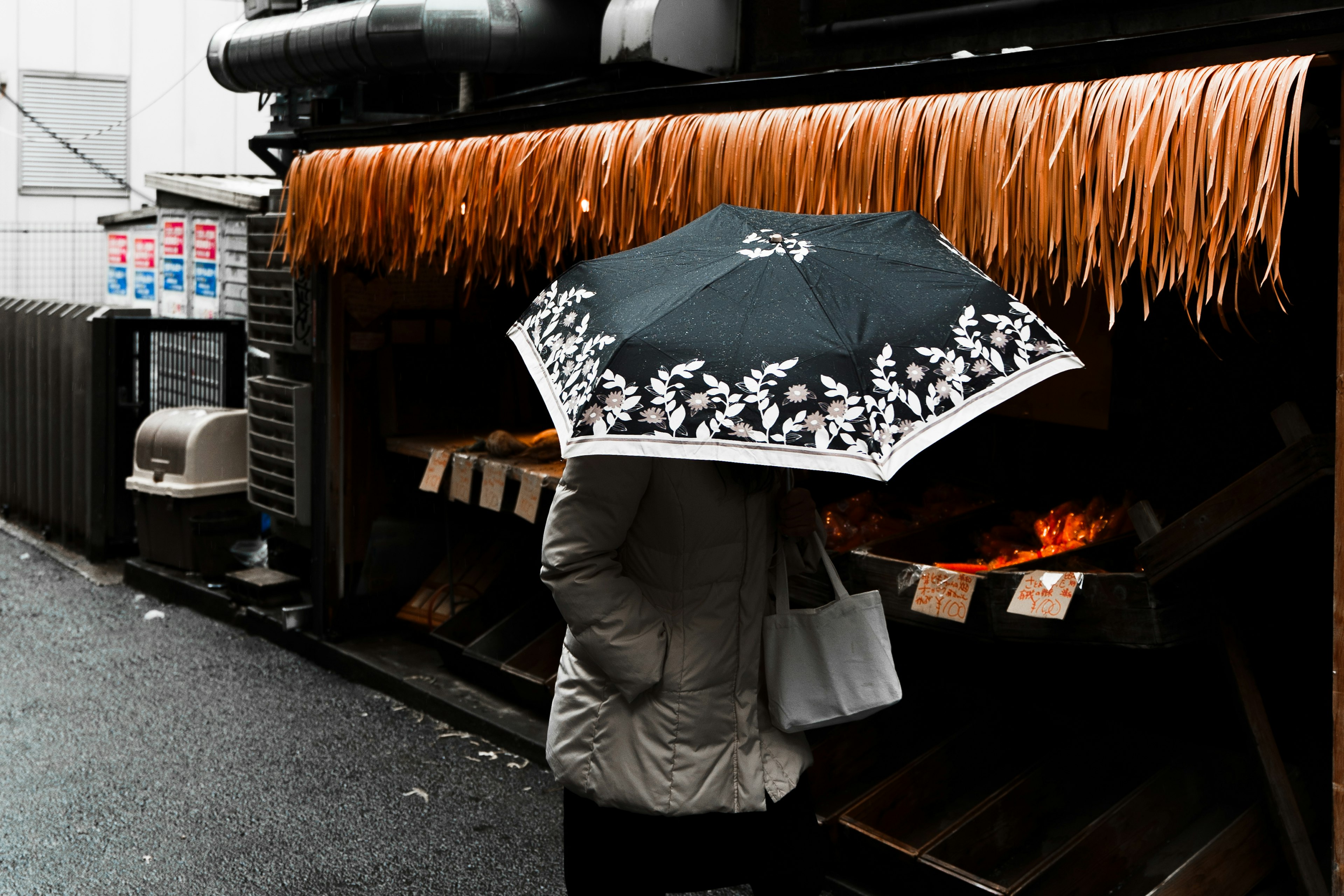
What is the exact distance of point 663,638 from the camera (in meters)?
3.03

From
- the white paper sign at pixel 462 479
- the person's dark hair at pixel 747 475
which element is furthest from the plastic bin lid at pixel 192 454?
the person's dark hair at pixel 747 475

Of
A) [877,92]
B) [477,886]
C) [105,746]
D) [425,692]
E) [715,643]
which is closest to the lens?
[715,643]

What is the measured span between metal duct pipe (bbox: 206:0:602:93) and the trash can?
2.56 metres

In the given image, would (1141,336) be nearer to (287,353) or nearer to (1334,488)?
(1334,488)

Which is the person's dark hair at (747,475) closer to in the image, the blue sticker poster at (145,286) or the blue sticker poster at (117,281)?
the blue sticker poster at (145,286)

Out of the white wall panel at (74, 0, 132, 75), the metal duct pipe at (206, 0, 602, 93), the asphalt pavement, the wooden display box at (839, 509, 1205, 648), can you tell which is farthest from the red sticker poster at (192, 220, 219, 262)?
the wooden display box at (839, 509, 1205, 648)

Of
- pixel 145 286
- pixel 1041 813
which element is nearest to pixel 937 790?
pixel 1041 813

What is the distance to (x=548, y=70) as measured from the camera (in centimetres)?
729

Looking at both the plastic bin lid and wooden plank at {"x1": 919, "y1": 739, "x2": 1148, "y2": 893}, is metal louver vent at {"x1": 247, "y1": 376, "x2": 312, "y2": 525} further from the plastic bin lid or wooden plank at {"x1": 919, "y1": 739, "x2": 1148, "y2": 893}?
wooden plank at {"x1": 919, "y1": 739, "x2": 1148, "y2": 893}

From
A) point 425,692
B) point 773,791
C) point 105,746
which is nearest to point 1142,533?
point 773,791

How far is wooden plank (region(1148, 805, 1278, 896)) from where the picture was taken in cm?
377

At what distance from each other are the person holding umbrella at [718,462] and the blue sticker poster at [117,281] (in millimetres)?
13830

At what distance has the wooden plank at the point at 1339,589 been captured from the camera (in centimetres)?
314

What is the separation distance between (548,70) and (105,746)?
4.36m
